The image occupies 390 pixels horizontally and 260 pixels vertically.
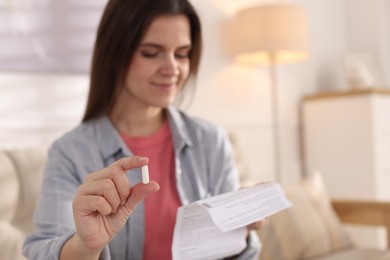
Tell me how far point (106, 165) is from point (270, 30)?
4.87ft

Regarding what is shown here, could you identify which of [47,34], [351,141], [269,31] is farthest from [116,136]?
[351,141]

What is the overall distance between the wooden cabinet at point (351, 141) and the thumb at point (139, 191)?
7.23 ft

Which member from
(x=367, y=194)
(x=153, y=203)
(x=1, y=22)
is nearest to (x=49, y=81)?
(x=1, y=22)

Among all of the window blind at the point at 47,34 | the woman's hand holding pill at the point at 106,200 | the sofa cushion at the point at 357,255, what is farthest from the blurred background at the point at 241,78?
the woman's hand holding pill at the point at 106,200

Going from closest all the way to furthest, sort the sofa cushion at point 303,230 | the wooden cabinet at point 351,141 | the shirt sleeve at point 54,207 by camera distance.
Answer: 1. the shirt sleeve at point 54,207
2. the sofa cushion at point 303,230
3. the wooden cabinet at point 351,141

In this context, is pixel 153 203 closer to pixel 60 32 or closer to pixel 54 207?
pixel 54 207

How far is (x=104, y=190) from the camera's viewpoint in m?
0.86

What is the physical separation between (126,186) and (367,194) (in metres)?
2.28

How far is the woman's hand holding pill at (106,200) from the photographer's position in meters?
0.86

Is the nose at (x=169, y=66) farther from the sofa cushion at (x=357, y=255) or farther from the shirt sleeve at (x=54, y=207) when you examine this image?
the sofa cushion at (x=357, y=255)

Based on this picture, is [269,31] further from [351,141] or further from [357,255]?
[357,255]

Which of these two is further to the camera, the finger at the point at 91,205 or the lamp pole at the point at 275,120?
the lamp pole at the point at 275,120

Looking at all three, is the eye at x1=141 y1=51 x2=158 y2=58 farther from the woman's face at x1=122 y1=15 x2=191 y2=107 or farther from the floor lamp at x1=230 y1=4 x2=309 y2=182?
the floor lamp at x1=230 y1=4 x2=309 y2=182

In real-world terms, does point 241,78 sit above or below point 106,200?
above
